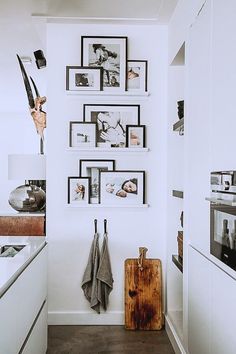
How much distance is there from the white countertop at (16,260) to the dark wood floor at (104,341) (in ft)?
2.93

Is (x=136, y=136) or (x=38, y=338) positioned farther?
(x=136, y=136)

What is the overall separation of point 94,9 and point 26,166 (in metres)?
1.41

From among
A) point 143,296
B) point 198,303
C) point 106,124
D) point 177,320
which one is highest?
point 106,124

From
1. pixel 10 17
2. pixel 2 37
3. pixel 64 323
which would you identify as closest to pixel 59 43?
pixel 10 17

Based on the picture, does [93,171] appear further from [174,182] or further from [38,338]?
[38,338]

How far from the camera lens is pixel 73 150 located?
320cm

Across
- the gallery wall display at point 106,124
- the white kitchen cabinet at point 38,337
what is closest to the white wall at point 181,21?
the gallery wall display at point 106,124

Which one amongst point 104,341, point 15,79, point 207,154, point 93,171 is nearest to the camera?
point 207,154

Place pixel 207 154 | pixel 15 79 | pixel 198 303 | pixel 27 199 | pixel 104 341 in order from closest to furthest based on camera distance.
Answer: pixel 207 154
pixel 198 303
pixel 104 341
pixel 27 199
pixel 15 79

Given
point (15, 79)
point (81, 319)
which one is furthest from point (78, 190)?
point (15, 79)

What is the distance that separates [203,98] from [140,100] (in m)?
1.24

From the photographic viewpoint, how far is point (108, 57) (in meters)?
3.26

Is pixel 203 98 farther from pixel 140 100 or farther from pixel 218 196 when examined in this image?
pixel 140 100

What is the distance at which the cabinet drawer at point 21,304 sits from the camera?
4.91 ft
